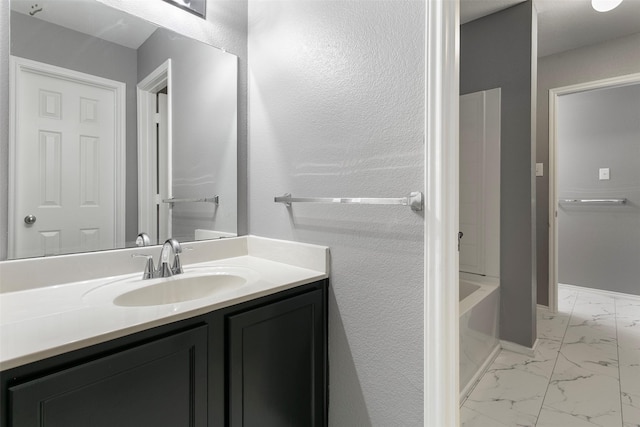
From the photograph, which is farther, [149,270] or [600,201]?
[600,201]

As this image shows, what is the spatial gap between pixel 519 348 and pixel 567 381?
352mm

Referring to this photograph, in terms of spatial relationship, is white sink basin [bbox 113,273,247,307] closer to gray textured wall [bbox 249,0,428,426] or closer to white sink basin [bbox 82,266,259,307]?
white sink basin [bbox 82,266,259,307]

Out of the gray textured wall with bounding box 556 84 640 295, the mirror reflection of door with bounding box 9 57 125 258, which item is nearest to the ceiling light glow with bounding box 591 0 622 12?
the gray textured wall with bounding box 556 84 640 295

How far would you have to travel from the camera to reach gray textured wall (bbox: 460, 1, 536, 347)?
215cm

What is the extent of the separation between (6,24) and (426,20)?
129cm

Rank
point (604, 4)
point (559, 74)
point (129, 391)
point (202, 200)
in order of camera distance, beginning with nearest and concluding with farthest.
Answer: point (129, 391)
point (202, 200)
point (604, 4)
point (559, 74)

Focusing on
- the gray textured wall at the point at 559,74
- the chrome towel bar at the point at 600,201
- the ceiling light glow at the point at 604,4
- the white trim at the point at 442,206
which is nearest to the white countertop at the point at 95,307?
the white trim at the point at 442,206

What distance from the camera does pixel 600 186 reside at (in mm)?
3400

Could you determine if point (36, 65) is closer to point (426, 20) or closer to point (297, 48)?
point (297, 48)

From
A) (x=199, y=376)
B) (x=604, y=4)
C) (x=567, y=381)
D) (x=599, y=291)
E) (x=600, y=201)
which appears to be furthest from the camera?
(x=599, y=291)

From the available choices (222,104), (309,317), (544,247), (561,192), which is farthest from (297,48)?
(561,192)

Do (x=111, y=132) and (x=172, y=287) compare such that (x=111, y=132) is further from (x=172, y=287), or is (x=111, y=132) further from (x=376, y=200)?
(x=376, y=200)

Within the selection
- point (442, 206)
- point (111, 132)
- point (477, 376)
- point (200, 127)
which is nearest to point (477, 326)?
point (477, 376)

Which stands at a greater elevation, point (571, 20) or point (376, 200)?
point (571, 20)
